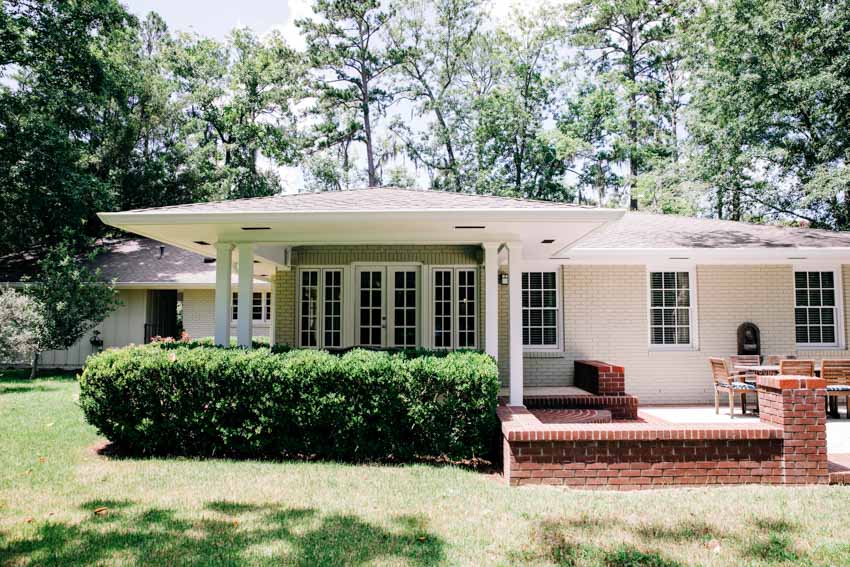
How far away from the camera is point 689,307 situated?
10898 millimetres

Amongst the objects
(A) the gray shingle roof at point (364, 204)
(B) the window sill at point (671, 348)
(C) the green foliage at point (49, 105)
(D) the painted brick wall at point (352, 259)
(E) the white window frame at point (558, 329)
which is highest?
(C) the green foliage at point (49, 105)

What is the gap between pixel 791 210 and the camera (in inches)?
792

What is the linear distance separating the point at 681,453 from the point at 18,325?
15.3m

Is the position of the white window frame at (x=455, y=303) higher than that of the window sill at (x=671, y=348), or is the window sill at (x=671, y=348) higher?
the white window frame at (x=455, y=303)

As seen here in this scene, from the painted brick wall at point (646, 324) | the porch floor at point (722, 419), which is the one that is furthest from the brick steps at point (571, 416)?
the painted brick wall at point (646, 324)

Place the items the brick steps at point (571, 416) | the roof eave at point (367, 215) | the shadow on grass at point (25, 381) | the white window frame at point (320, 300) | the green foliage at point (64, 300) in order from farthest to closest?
the green foliage at point (64, 300) < the shadow on grass at point (25, 381) < the white window frame at point (320, 300) < the brick steps at point (571, 416) < the roof eave at point (367, 215)

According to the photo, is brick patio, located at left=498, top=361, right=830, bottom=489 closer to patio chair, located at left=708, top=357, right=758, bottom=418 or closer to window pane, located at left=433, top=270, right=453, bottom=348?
patio chair, located at left=708, top=357, right=758, bottom=418

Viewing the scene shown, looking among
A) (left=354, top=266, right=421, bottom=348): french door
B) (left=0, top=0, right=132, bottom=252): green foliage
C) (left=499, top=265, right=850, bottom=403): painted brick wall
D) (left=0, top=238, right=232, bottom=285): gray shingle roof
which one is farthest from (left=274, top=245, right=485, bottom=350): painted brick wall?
(left=0, top=0, right=132, bottom=252): green foliage

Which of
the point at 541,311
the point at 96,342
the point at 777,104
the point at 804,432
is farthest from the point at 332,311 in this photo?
the point at 777,104

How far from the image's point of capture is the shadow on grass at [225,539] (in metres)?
3.85

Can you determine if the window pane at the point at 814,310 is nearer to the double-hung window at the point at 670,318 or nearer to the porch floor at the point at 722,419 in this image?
the porch floor at the point at 722,419

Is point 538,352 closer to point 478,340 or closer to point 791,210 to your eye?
point 478,340

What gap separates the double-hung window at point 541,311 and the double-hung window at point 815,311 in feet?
15.7

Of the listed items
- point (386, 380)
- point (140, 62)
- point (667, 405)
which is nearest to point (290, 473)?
point (386, 380)
